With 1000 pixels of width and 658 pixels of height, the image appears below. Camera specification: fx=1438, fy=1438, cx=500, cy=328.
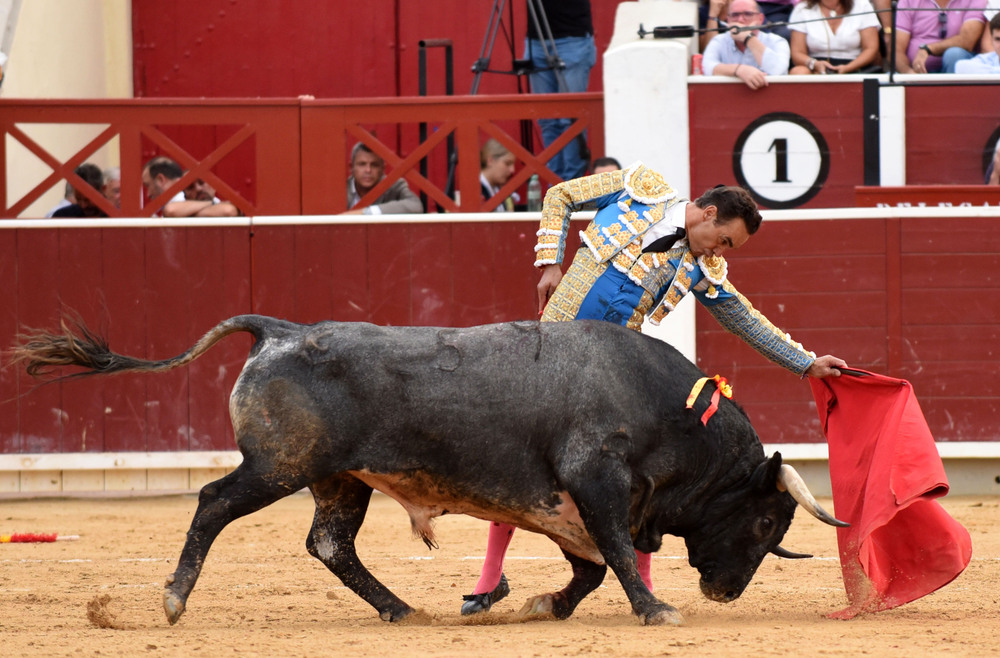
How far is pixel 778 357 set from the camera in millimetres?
4824

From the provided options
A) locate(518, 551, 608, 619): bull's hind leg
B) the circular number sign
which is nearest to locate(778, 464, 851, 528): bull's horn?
locate(518, 551, 608, 619): bull's hind leg

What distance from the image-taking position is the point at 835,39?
27.9 feet

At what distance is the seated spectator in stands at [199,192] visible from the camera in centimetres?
845

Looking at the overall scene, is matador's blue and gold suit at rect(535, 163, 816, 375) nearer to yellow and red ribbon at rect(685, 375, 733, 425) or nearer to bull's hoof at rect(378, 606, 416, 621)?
yellow and red ribbon at rect(685, 375, 733, 425)

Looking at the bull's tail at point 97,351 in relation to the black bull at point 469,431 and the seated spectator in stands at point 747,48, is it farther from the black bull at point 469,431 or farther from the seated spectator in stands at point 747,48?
the seated spectator in stands at point 747,48

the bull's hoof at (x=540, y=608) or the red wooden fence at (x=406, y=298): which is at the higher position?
the red wooden fence at (x=406, y=298)

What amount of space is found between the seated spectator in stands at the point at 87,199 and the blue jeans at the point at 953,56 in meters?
4.96

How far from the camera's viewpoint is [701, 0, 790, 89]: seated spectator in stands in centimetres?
834

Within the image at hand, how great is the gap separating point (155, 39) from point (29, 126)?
1.98 metres

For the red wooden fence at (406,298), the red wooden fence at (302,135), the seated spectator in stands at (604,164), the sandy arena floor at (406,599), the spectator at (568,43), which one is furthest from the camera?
the spectator at (568,43)

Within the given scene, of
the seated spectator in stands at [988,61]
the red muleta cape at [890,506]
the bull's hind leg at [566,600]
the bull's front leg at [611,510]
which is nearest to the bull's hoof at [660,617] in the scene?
the bull's front leg at [611,510]

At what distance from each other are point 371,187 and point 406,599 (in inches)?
143

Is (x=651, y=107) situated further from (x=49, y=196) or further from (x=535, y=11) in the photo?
(x=49, y=196)

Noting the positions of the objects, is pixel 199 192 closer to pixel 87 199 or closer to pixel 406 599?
pixel 87 199
